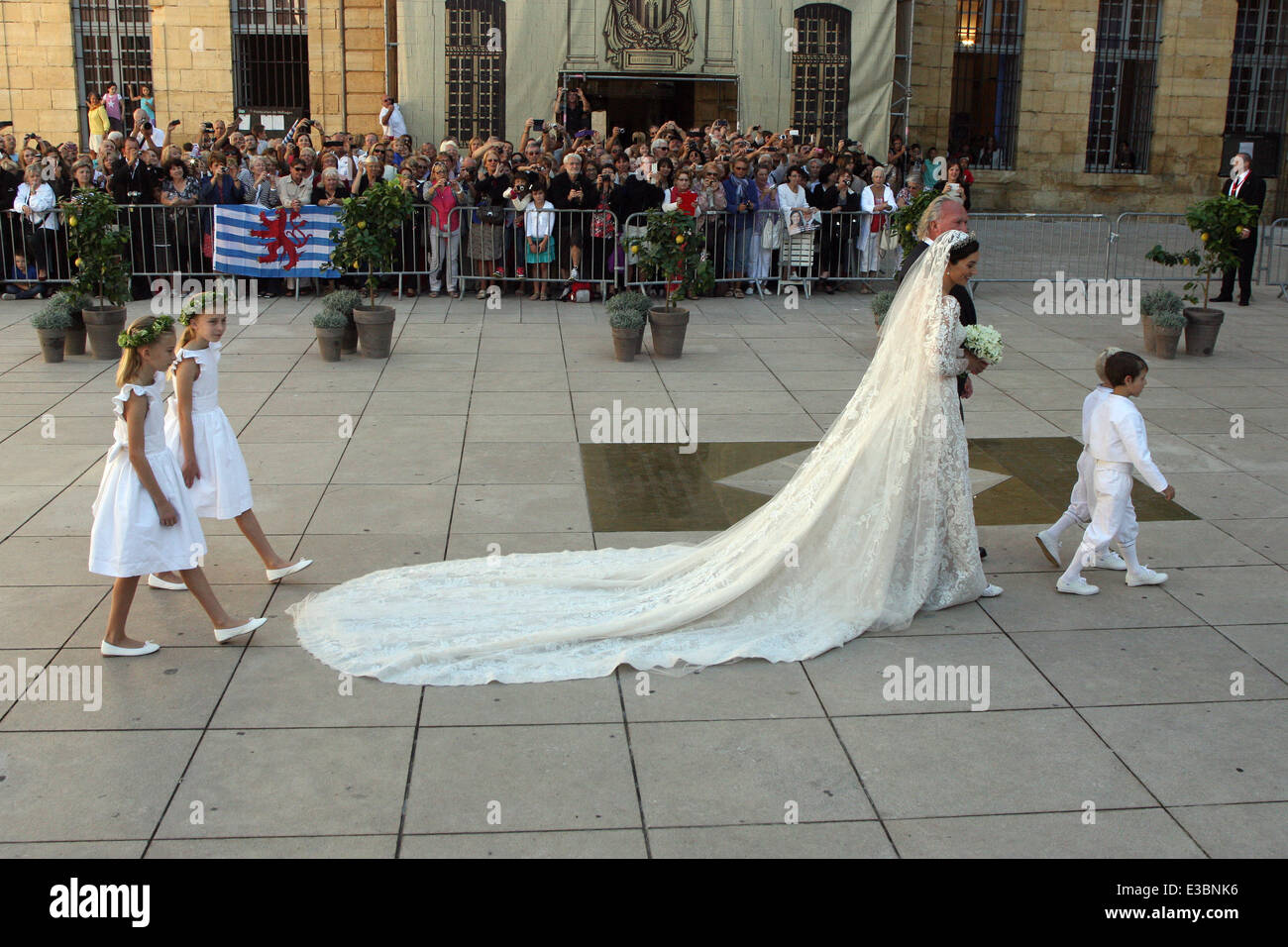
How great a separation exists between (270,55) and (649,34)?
806 cm

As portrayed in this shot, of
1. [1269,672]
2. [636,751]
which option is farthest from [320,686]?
[1269,672]

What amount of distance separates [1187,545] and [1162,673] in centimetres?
199

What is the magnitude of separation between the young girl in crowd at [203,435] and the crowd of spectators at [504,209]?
349 inches

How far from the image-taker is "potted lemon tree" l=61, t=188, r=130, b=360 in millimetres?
12117

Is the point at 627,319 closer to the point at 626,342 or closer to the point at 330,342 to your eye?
the point at 626,342

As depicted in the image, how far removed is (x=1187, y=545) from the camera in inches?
294

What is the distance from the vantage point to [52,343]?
11875 mm

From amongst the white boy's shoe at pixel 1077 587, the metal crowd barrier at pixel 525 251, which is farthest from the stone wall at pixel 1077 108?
the white boy's shoe at pixel 1077 587

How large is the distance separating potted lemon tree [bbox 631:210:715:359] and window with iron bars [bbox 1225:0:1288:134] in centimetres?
2066

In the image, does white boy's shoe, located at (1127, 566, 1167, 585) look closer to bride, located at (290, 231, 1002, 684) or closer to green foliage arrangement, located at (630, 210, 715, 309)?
bride, located at (290, 231, 1002, 684)

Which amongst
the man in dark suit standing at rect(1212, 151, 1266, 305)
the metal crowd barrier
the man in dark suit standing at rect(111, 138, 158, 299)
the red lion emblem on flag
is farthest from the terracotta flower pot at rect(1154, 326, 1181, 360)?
the man in dark suit standing at rect(111, 138, 158, 299)

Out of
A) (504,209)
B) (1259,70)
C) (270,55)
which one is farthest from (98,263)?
(1259,70)

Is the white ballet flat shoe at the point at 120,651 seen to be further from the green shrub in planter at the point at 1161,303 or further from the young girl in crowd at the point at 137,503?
the green shrub in planter at the point at 1161,303

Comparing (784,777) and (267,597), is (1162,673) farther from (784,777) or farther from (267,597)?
(267,597)
